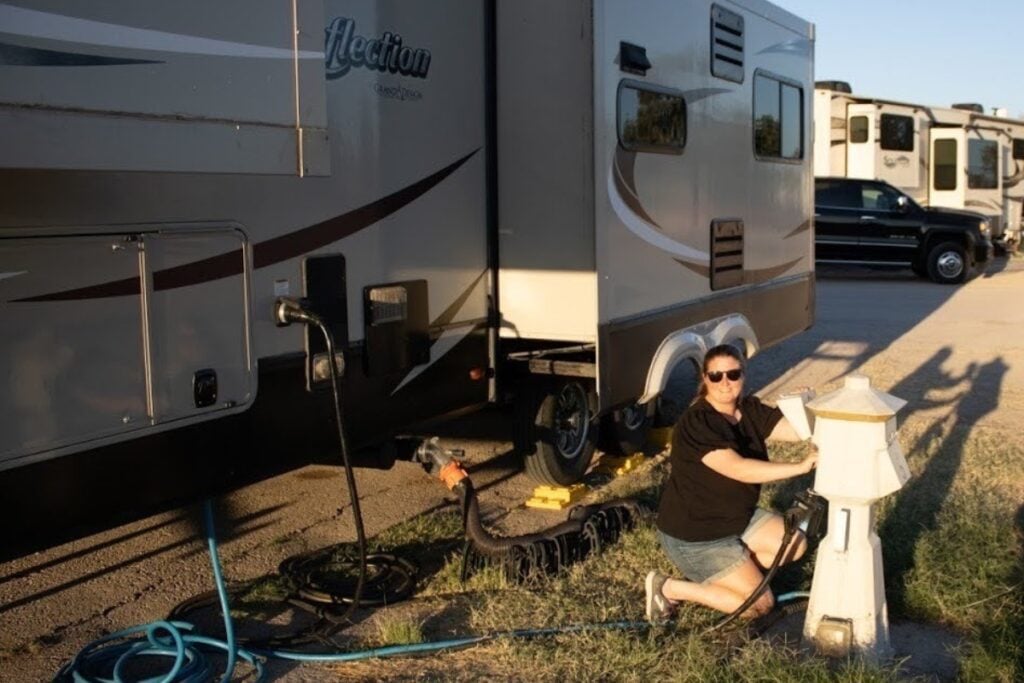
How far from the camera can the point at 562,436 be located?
639 cm

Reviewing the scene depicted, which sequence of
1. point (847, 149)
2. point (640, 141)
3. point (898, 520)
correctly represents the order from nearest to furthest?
1. point (898, 520)
2. point (640, 141)
3. point (847, 149)

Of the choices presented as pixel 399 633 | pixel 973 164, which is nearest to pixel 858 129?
pixel 973 164

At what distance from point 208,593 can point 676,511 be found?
1.86 meters

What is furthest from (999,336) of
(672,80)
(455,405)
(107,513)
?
(107,513)

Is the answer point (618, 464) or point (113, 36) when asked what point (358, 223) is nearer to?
point (113, 36)

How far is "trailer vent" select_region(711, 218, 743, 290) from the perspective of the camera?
6961mm

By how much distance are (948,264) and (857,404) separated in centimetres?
1587

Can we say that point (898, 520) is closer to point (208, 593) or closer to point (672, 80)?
point (672, 80)

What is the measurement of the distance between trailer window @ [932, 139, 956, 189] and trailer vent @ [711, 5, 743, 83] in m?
15.7

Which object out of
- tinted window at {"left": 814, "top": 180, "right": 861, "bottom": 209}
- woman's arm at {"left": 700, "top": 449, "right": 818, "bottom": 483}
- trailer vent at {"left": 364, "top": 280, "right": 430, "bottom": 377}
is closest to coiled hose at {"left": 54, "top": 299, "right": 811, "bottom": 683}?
woman's arm at {"left": 700, "top": 449, "right": 818, "bottom": 483}

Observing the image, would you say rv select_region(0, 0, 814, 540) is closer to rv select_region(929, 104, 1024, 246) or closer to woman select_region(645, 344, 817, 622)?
woman select_region(645, 344, 817, 622)

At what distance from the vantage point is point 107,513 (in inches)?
143

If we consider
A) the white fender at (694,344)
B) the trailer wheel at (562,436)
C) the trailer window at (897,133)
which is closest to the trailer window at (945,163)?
the trailer window at (897,133)

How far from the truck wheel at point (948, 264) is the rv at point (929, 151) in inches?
72.4
